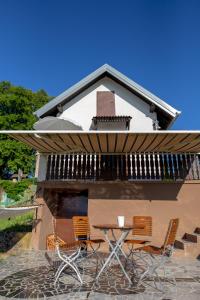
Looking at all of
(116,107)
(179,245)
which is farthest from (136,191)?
(116,107)

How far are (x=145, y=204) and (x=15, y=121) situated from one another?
25846mm

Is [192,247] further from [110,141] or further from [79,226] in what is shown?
[110,141]

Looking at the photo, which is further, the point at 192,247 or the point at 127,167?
the point at 127,167

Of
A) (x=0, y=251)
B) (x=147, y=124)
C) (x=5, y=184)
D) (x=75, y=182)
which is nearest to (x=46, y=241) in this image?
(x=0, y=251)

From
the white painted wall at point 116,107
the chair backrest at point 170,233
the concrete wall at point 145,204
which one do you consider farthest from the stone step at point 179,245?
the white painted wall at point 116,107

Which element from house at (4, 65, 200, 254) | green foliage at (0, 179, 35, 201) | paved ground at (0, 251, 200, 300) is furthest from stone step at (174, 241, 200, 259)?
green foliage at (0, 179, 35, 201)

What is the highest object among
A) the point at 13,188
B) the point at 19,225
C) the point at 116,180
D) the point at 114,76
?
the point at 114,76

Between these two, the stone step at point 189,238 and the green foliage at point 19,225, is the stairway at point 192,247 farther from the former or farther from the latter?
the green foliage at point 19,225

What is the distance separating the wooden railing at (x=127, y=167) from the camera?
10719 millimetres

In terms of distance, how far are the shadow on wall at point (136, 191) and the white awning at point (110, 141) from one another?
4.95 ft

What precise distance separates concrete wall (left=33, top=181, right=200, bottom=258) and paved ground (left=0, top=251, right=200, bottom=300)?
245 centimetres

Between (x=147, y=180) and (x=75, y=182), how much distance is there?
313 cm

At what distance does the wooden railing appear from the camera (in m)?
10.7

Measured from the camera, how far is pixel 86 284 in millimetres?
5605
